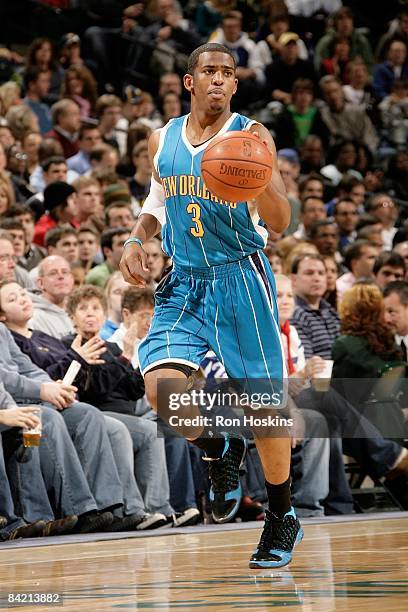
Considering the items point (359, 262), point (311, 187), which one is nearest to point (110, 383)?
point (359, 262)

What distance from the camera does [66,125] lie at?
39.4ft

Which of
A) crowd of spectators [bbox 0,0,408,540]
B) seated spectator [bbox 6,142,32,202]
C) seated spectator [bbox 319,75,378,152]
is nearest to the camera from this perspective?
crowd of spectators [bbox 0,0,408,540]

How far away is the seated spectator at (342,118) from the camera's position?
1512cm

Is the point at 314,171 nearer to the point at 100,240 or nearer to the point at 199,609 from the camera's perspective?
the point at 100,240

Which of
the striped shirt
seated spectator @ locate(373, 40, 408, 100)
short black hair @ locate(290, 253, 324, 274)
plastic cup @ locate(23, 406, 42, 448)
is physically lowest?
plastic cup @ locate(23, 406, 42, 448)

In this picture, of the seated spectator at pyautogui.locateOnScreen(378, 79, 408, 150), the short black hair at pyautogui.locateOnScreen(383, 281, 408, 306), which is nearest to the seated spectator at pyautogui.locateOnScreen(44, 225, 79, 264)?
the short black hair at pyautogui.locateOnScreen(383, 281, 408, 306)

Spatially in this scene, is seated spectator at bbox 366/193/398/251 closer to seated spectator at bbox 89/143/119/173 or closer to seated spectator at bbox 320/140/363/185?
seated spectator at bbox 320/140/363/185

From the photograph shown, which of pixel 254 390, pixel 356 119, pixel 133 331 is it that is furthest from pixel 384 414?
pixel 356 119

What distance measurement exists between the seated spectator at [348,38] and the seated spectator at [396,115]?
80 cm

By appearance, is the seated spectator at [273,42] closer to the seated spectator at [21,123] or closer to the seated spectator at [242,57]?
the seated spectator at [242,57]

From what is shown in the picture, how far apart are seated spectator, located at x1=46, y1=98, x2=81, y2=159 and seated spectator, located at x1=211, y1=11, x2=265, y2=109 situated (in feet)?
12.3

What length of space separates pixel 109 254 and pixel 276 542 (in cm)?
440

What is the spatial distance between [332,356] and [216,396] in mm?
1356

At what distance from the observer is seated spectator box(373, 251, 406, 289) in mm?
9766
